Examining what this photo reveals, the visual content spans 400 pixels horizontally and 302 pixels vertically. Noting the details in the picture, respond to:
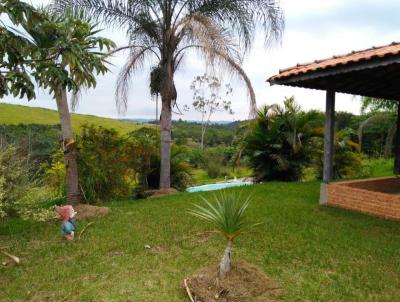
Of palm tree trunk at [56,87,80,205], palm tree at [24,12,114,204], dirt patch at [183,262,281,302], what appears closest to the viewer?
dirt patch at [183,262,281,302]

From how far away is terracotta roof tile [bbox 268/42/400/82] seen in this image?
593 centimetres

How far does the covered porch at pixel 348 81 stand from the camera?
20.6ft

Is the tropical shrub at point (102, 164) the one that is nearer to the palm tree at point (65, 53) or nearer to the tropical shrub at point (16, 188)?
the tropical shrub at point (16, 188)

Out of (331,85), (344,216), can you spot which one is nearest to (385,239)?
(344,216)

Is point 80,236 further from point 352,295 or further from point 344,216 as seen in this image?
point 344,216

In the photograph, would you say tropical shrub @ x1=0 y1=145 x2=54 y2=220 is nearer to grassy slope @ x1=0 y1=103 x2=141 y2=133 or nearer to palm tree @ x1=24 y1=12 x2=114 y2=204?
palm tree @ x1=24 y1=12 x2=114 y2=204

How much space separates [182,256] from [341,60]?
4.03 meters

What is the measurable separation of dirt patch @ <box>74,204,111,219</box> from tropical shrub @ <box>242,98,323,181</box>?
576 cm

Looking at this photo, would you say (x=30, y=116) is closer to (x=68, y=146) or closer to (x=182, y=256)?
(x=68, y=146)

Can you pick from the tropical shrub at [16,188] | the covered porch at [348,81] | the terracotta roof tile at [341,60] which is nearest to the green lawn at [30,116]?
the tropical shrub at [16,188]

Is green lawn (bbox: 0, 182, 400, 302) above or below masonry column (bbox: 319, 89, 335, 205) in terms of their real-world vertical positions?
below

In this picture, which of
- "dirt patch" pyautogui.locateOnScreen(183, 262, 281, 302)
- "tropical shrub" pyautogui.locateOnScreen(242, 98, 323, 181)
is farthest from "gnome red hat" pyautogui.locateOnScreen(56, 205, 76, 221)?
"tropical shrub" pyautogui.locateOnScreen(242, 98, 323, 181)

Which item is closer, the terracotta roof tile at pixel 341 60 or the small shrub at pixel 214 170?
the terracotta roof tile at pixel 341 60

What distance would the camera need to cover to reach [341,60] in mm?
6621
